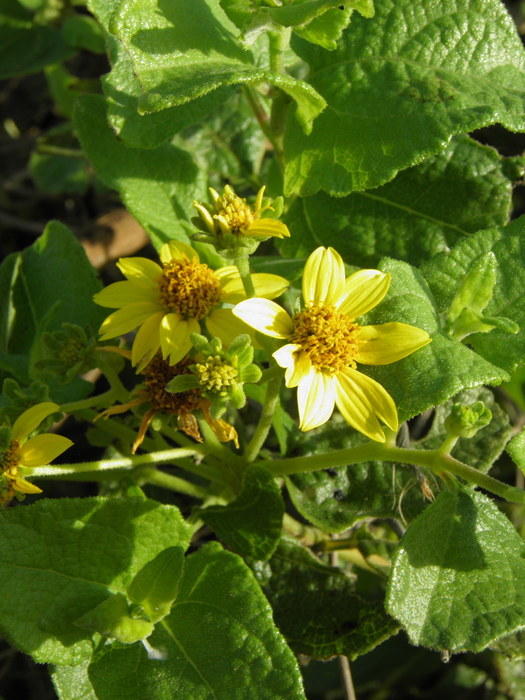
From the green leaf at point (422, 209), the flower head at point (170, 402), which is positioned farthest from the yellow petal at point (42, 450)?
the green leaf at point (422, 209)

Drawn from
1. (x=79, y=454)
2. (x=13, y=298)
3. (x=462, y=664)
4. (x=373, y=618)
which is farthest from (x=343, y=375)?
(x=462, y=664)

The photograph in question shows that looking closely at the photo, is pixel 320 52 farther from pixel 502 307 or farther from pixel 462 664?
pixel 462 664

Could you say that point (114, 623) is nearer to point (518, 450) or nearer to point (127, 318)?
point (127, 318)

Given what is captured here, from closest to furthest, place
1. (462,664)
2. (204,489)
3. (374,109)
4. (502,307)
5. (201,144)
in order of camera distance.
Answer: (502,307) < (374,109) < (204,489) < (201,144) < (462,664)

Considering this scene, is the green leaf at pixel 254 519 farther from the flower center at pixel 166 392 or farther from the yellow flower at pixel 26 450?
the yellow flower at pixel 26 450

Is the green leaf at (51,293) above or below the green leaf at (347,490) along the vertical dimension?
above

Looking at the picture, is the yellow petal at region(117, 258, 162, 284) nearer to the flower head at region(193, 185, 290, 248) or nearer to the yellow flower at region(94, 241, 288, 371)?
the yellow flower at region(94, 241, 288, 371)

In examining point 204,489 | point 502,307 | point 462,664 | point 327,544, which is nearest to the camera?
point 502,307
